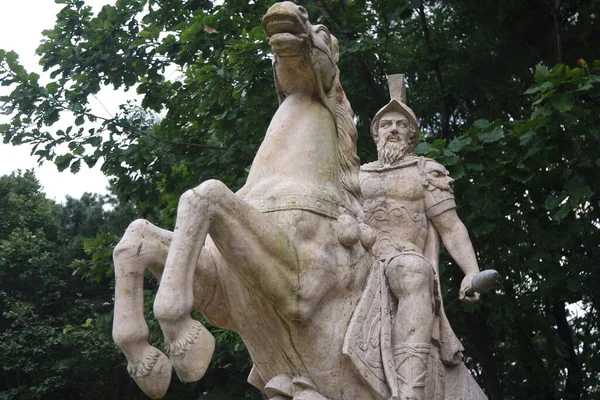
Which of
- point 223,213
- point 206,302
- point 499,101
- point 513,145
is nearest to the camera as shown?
point 223,213

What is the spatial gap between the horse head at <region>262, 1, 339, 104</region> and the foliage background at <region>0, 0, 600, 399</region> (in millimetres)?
3841

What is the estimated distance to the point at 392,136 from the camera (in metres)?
5.90

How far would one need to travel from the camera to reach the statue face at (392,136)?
19.1 ft

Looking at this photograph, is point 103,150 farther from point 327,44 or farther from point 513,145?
point 327,44

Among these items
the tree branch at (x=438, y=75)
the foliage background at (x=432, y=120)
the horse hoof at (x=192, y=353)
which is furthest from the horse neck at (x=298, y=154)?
the tree branch at (x=438, y=75)

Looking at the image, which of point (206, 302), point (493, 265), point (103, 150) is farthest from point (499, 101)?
point (206, 302)

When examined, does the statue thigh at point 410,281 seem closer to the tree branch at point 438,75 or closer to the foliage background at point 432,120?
the foliage background at point 432,120

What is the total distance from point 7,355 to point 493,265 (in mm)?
10879

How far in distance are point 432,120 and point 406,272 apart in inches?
291

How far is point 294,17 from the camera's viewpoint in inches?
180

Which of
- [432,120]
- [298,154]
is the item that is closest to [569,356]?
[432,120]

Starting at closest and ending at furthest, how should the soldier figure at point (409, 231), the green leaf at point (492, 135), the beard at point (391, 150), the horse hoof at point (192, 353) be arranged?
the horse hoof at point (192, 353)
the soldier figure at point (409, 231)
the beard at point (391, 150)
the green leaf at point (492, 135)

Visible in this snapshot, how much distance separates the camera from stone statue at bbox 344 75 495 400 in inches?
184

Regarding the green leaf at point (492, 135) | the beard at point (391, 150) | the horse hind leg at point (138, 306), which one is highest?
the green leaf at point (492, 135)
